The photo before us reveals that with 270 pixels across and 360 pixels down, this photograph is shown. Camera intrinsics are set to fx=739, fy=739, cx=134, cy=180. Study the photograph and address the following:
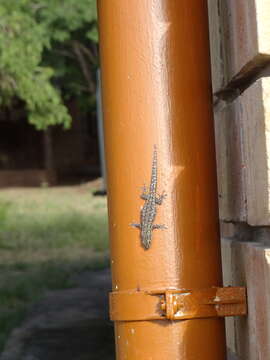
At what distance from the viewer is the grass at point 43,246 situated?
19.2 feet

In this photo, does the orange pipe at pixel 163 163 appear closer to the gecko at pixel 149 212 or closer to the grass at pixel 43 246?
the gecko at pixel 149 212

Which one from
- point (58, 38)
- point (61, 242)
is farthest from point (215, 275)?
point (58, 38)

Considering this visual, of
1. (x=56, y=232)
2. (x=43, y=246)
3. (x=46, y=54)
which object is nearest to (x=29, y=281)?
(x=43, y=246)

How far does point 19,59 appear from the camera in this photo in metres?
13.6

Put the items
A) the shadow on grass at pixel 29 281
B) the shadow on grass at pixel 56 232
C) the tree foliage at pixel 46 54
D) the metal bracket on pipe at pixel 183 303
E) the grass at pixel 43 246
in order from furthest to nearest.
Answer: the tree foliage at pixel 46 54 → the shadow on grass at pixel 56 232 → the grass at pixel 43 246 → the shadow on grass at pixel 29 281 → the metal bracket on pipe at pixel 183 303

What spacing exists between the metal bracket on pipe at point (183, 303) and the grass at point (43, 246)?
9.58 feet

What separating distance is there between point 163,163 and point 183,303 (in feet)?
0.89

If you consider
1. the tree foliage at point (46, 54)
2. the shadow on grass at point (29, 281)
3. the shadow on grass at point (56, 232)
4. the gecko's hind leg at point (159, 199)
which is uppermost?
the tree foliage at point (46, 54)

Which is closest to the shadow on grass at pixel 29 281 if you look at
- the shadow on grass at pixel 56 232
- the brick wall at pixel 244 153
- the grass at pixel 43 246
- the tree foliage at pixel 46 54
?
the grass at pixel 43 246

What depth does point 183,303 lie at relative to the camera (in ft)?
4.62

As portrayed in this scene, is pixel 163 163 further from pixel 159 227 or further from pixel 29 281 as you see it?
pixel 29 281

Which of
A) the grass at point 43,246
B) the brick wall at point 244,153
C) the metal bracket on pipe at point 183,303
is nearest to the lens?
the brick wall at point 244,153

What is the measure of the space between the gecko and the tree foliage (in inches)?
474

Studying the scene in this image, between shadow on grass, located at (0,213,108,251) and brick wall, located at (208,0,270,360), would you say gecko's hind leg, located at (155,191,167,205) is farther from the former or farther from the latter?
shadow on grass, located at (0,213,108,251)
